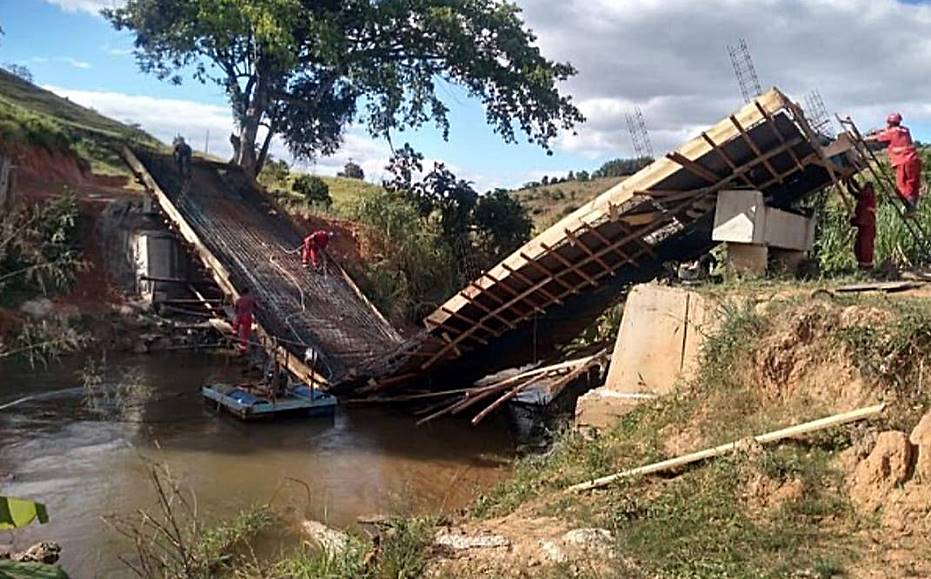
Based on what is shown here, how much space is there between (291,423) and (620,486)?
7.51m

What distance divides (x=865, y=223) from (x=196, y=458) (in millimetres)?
9044

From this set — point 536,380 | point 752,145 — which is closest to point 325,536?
point 536,380

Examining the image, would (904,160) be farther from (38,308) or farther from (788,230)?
(38,308)

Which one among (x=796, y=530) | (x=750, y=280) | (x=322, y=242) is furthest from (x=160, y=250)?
(x=796, y=530)

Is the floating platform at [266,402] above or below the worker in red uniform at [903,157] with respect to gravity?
below

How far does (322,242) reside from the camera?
18.2 m

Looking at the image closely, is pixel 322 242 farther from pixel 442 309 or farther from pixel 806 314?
pixel 806 314

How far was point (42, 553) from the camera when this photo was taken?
7391 mm

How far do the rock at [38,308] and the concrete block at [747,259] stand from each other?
44.9 ft

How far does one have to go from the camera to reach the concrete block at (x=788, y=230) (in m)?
10.1

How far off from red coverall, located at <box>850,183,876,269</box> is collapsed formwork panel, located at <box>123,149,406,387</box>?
21.5 feet

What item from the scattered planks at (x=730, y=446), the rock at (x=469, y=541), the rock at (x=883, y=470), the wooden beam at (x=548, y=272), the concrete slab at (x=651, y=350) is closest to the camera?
the rock at (x=883, y=470)

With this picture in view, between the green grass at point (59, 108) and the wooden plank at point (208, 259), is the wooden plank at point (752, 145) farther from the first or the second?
the green grass at point (59, 108)

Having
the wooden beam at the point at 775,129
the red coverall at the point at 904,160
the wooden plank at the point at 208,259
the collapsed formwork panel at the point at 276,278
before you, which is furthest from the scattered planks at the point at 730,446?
the wooden plank at the point at 208,259
